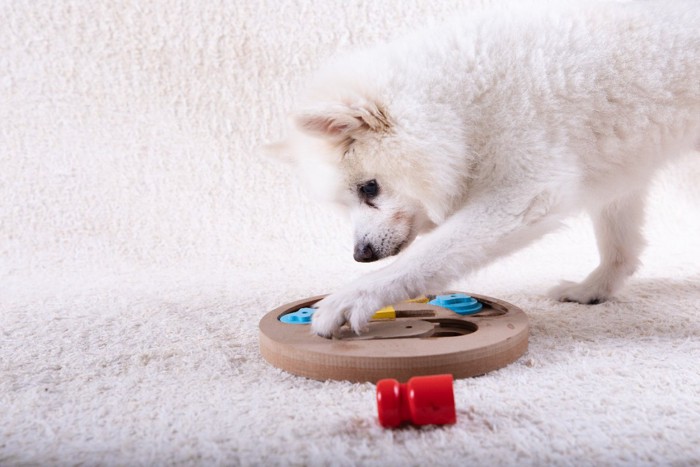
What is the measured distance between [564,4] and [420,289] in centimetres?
104

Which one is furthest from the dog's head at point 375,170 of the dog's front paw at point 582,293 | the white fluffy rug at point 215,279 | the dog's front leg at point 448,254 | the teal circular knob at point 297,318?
the dog's front paw at point 582,293

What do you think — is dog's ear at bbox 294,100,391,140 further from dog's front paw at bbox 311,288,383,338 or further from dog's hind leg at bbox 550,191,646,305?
dog's hind leg at bbox 550,191,646,305

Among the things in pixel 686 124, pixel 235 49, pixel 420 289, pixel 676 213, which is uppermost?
pixel 235 49

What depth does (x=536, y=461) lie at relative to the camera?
1.05 meters

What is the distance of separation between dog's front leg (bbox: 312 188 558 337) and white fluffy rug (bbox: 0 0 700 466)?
0.22 metres

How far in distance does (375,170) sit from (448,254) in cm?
34

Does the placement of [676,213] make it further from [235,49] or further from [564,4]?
[235,49]

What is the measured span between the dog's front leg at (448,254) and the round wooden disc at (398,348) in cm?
7

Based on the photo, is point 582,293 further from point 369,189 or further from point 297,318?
point 297,318

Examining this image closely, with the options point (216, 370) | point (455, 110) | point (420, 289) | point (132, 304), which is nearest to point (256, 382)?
point (216, 370)

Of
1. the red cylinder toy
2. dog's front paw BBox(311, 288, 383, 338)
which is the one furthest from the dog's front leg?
the red cylinder toy

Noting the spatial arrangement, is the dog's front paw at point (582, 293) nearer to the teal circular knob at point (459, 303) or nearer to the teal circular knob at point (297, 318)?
the teal circular knob at point (459, 303)

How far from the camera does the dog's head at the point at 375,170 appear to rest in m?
1.78

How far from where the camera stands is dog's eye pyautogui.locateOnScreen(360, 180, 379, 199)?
1.91 m
